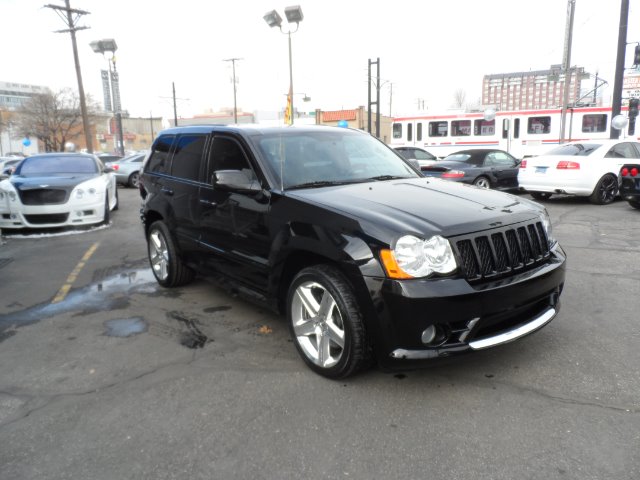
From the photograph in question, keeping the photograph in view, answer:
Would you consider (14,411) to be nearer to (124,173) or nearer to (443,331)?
(443,331)

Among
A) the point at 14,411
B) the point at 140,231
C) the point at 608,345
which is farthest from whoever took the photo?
the point at 140,231

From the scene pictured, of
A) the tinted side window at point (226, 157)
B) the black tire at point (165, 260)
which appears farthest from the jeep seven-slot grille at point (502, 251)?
the black tire at point (165, 260)

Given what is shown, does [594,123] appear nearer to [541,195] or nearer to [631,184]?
[541,195]

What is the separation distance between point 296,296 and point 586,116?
25.4 metres

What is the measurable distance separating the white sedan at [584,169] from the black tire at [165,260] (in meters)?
9.29

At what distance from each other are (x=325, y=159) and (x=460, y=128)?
Answer: 23921mm

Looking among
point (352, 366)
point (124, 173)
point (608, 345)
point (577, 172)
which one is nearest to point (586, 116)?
point (577, 172)

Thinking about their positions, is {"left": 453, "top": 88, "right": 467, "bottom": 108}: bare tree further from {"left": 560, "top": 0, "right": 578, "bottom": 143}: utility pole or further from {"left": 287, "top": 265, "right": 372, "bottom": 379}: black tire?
{"left": 287, "top": 265, "right": 372, "bottom": 379}: black tire

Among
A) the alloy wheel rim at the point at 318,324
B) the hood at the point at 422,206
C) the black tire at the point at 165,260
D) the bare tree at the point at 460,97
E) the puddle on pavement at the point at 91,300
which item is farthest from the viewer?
the bare tree at the point at 460,97

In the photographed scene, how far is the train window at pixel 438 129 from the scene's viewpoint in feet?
88.0

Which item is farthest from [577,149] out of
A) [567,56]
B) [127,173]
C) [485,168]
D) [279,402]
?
[127,173]

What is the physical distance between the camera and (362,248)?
120 inches

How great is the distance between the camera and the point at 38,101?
52312 millimetres

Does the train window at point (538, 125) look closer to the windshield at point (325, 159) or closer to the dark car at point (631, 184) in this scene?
the dark car at point (631, 184)
